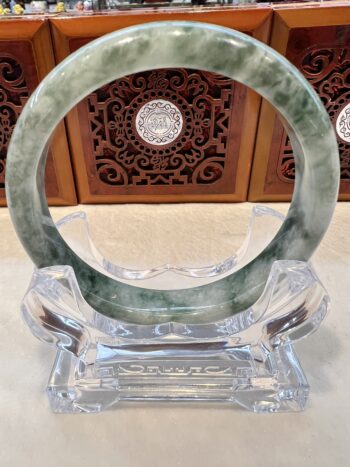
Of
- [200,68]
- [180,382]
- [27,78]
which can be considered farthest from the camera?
[27,78]

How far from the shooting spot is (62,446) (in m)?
0.55

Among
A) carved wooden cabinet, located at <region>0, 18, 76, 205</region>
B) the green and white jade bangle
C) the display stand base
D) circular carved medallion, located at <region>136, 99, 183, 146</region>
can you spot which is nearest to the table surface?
the display stand base

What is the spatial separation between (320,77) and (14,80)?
26.3 inches

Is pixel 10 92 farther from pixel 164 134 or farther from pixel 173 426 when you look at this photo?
pixel 173 426

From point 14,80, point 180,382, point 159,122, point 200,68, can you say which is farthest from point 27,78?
point 180,382

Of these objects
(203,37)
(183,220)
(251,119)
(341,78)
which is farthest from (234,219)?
(203,37)

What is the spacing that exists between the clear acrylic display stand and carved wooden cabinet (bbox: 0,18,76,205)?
527 mm

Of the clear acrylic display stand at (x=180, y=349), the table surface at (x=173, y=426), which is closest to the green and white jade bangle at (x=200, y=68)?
the clear acrylic display stand at (x=180, y=349)

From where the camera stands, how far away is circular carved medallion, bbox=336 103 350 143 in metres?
1.00

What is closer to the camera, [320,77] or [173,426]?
[173,426]

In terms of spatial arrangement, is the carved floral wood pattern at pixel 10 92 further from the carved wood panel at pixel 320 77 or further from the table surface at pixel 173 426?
the carved wood panel at pixel 320 77

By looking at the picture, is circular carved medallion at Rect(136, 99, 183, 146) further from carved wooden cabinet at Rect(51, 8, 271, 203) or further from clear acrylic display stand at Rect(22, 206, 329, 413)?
clear acrylic display stand at Rect(22, 206, 329, 413)

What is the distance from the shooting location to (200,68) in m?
0.49

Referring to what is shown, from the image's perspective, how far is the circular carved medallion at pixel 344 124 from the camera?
998 millimetres
